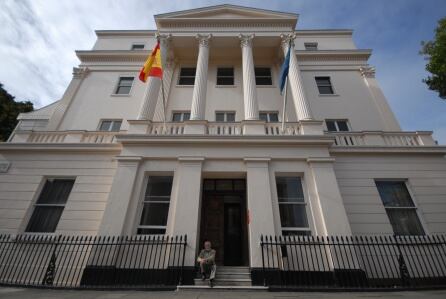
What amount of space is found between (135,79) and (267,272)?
14013 mm

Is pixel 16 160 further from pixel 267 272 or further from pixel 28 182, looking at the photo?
pixel 267 272

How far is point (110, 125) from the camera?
1309 cm

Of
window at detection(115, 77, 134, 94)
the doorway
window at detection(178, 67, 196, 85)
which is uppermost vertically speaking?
window at detection(178, 67, 196, 85)

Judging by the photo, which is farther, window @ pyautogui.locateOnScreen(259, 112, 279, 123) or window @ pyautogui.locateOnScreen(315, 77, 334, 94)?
window @ pyautogui.locateOnScreen(315, 77, 334, 94)

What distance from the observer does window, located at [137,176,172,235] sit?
8.39m

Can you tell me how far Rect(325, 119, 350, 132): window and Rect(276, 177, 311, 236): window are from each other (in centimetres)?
544

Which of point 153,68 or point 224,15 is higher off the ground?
point 224,15

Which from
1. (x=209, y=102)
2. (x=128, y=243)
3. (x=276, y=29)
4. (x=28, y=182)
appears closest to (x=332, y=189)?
(x=128, y=243)

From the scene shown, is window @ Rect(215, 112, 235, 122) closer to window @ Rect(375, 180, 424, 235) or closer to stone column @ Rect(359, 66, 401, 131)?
window @ Rect(375, 180, 424, 235)

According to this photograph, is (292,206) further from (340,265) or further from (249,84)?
(249,84)

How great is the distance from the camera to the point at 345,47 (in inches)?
653

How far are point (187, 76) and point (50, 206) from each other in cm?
1072

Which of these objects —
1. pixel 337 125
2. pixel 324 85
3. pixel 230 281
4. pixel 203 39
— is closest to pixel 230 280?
pixel 230 281

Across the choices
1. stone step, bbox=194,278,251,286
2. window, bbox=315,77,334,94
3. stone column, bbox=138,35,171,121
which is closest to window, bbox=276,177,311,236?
stone step, bbox=194,278,251,286
